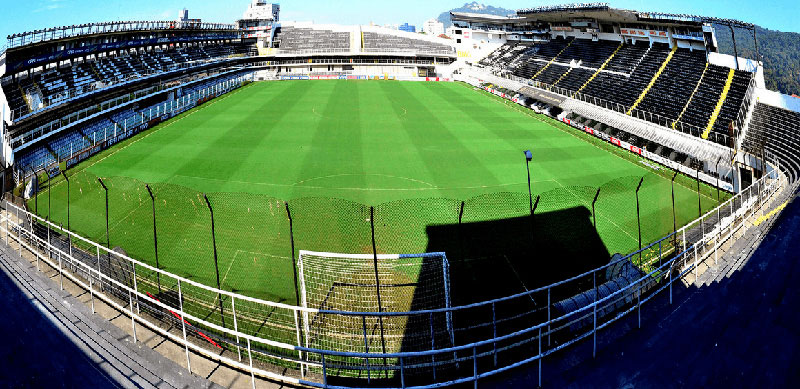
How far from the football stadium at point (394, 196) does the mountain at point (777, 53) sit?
65080 mm

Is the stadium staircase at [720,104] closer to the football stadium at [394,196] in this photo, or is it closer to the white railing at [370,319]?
the football stadium at [394,196]

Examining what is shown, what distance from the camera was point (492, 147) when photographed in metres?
27.0

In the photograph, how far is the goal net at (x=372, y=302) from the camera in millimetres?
8922

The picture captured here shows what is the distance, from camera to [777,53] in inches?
4402

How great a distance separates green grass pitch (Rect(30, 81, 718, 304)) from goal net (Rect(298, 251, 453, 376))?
1460 millimetres

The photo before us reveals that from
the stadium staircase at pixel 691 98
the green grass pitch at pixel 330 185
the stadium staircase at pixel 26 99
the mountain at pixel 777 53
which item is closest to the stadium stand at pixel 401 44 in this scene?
the green grass pitch at pixel 330 185

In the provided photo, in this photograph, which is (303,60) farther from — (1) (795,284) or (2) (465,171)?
(1) (795,284)

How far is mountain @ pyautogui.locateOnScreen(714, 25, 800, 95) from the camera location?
285ft

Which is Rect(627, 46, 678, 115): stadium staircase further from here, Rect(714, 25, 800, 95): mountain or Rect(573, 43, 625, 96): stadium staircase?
Rect(714, 25, 800, 95): mountain

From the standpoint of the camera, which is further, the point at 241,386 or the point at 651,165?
the point at 651,165

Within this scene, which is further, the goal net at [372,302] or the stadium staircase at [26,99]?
the stadium staircase at [26,99]

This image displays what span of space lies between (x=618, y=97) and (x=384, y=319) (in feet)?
108

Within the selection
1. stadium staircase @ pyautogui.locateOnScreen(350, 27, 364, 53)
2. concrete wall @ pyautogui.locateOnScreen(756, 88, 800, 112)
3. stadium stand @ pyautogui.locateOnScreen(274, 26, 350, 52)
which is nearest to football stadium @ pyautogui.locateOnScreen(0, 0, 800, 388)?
concrete wall @ pyautogui.locateOnScreen(756, 88, 800, 112)

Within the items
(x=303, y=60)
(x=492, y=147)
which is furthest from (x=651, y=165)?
(x=303, y=60)
